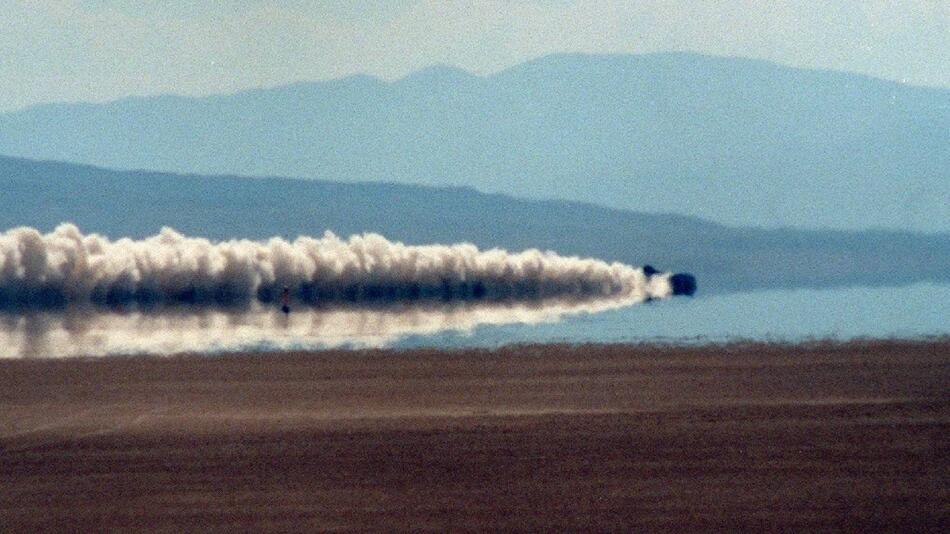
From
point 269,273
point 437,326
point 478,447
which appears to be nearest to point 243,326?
point 437,326

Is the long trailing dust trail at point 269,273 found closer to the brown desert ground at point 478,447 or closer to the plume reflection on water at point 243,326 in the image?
the plume reflection on water at point 243,326

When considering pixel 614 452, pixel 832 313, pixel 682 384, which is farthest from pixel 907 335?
pixel 614 452

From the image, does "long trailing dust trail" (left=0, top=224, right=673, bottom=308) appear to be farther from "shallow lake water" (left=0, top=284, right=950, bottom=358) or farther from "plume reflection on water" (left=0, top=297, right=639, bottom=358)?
"shallow lake water" (left=0, top=284, right=950, bottom=358)

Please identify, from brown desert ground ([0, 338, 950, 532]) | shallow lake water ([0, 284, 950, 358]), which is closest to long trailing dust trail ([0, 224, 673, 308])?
shallow lake water ([0, 284, 950, 358])

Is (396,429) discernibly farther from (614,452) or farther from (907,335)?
(907,335)

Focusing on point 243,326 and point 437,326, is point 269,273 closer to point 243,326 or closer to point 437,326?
point 243,326
